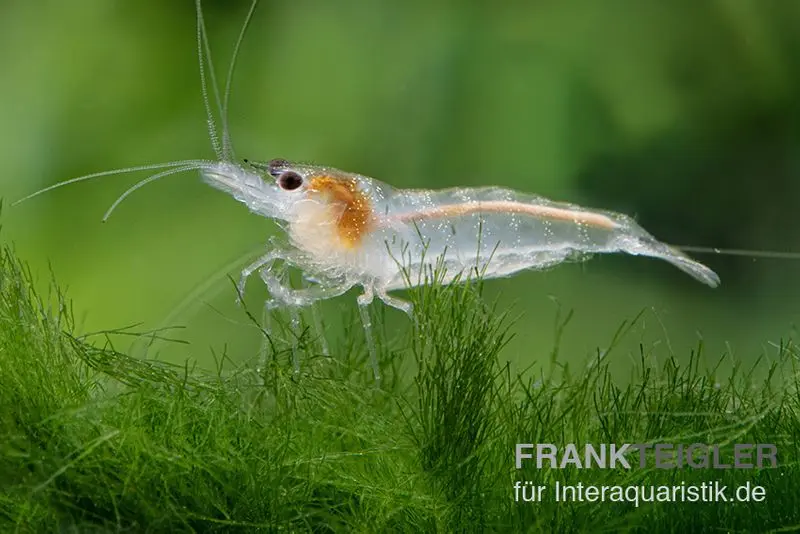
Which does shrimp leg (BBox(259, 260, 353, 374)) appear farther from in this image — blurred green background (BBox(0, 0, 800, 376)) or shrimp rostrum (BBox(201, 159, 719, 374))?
blurred green background (BBox(0, 0, 800, 376))

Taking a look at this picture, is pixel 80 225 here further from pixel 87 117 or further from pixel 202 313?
pixel 202 313

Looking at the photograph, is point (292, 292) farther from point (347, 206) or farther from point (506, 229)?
point (506, 229)

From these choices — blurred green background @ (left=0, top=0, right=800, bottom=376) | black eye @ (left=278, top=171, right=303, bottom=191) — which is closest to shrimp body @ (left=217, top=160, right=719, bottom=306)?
black eye @ (left=278, top=171, right=303, bottom=191)

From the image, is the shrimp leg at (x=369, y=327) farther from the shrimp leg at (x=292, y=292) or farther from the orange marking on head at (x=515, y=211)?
the orange marking on head at (x=515, y=211)

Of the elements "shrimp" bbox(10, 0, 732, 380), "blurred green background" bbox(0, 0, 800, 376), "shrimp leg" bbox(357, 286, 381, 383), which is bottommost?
"shrimp leg" bbox(357, 286, 381, 383)

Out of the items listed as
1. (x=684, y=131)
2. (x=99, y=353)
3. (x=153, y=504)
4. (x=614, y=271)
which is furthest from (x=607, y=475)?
Answer: (x=684, y=131)

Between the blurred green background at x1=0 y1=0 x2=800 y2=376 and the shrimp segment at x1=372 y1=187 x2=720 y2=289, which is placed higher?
the blurred green background at x1=0 y1=0 x2=800 y2=376

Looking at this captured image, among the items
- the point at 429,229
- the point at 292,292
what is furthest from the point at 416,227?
the point at 292,292
